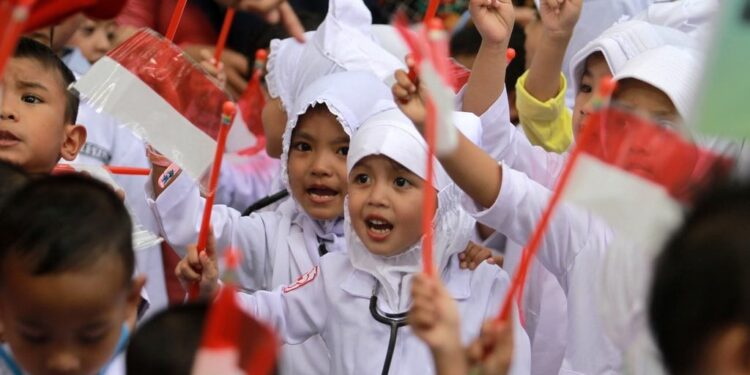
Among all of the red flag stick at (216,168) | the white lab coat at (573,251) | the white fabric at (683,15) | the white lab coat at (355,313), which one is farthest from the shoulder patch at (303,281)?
the white fabric at (683,15)

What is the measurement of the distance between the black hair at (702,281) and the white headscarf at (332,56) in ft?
6.31

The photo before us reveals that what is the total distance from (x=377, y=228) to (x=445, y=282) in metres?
0.17

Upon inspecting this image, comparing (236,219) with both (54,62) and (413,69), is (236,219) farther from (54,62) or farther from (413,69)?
(413,69)

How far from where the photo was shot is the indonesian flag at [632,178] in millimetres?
1872

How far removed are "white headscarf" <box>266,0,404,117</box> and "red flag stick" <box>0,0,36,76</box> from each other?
5.55ft

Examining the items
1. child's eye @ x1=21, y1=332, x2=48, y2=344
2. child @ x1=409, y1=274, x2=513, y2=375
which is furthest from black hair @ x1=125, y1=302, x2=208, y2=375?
child @ x1=409, y1=274, x2=513, y2=375

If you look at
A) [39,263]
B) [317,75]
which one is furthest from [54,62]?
[39,263]

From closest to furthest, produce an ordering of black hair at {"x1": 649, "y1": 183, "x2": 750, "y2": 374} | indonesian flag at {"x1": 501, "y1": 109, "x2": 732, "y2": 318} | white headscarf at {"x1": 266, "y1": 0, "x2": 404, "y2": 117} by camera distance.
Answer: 1. black hair at {"x1": 649, "y1": 183, "x2": 750, "y2": 374}
2. indonesian flag at {"x1": 501, "y1": 109, "x2": 732, "y2": 318}
3. white headscarf at {"x1": 266, "y1": 0, "x2": 404, "y2": 117}

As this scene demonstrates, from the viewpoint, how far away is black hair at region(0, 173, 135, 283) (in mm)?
2025

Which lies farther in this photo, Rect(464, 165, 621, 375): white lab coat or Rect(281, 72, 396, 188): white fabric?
Rect(281, 72, 396, 188): white fabric

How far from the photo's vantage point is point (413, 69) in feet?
7.75

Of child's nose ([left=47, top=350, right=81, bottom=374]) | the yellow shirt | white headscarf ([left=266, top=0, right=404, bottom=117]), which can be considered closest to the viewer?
child's nose ([left=47, top=350, right=81, bottom=374])

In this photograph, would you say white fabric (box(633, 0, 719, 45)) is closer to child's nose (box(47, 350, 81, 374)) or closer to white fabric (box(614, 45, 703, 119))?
white fabric (box(614, 45, 703, 119))

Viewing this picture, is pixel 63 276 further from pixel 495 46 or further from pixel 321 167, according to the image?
pixel 495 46
